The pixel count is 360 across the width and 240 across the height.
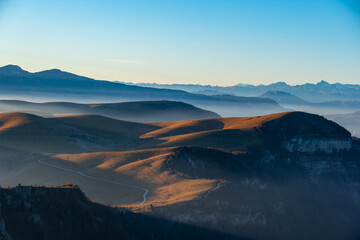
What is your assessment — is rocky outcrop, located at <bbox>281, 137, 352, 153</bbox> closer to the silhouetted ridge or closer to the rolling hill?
the rolling hill

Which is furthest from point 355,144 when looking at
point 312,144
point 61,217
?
point 61,217

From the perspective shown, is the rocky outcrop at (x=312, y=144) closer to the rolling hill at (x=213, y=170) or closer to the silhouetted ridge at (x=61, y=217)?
the rolling hill at (x=213, y=170)

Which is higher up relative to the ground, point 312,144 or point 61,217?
point 312,144

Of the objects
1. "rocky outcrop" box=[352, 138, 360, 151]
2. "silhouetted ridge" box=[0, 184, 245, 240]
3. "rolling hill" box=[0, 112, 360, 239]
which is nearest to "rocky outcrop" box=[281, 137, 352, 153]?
"rolling hill" box=[0, 112, 360, 239]

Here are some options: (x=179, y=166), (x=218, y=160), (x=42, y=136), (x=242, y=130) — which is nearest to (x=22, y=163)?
(x=42, y=136)

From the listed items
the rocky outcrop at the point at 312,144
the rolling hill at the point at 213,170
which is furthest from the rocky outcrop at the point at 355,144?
the rocky outcrop at the point at 312,144

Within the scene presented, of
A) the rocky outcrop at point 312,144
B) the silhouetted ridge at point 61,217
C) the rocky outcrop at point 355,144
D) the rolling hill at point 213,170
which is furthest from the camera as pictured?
the rocky outcrop at point 355,144

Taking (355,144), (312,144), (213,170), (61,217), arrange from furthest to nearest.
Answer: (355,144) < (312,144) < (213,170) < (61,217)

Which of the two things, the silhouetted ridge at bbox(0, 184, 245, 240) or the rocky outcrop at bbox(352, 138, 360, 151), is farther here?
the rocky outcrop at bbox(352, 138, 360, 151)

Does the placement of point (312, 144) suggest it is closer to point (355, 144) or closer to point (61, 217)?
point (355, 144)
